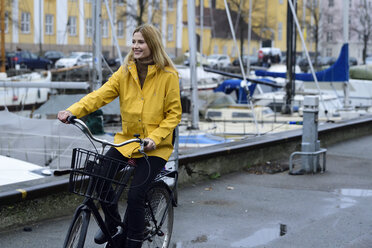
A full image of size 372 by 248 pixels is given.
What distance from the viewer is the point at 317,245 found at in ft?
19.4

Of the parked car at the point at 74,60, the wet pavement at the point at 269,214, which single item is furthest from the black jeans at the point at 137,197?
the parked car at the point at 74,60

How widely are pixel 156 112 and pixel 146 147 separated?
0.36 m

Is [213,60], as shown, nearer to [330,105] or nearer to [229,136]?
[330,105]

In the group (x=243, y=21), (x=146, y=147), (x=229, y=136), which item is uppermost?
(x=243, y=21)

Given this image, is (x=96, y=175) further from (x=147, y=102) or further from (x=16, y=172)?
(x=16, y=172)

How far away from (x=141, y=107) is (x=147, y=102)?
0.19ft

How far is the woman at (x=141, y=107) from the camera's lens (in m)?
4.67

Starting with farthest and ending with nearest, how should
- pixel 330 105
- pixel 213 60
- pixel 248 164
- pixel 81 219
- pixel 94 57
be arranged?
pixel 213 60, pixel 330 105, pixel 94 57, pixel 248 164, pixel 81 219

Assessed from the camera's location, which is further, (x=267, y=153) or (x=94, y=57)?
(x=94, y=57)

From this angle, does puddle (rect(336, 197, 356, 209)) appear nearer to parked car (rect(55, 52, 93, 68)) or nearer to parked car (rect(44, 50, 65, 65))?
parked car (rect(55, 52, 93, 68))

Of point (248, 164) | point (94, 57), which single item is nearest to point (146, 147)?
point (248, 164)

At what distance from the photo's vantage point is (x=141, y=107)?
4.78 meters

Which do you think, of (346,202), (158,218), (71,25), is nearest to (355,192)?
(346,202)

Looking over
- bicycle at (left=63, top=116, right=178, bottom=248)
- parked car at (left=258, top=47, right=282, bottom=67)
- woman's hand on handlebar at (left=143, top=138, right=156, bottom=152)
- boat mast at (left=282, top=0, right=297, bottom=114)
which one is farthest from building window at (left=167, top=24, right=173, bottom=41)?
woman's hand on handlebar at (left=143, top=138, right=156, bottom=152)
